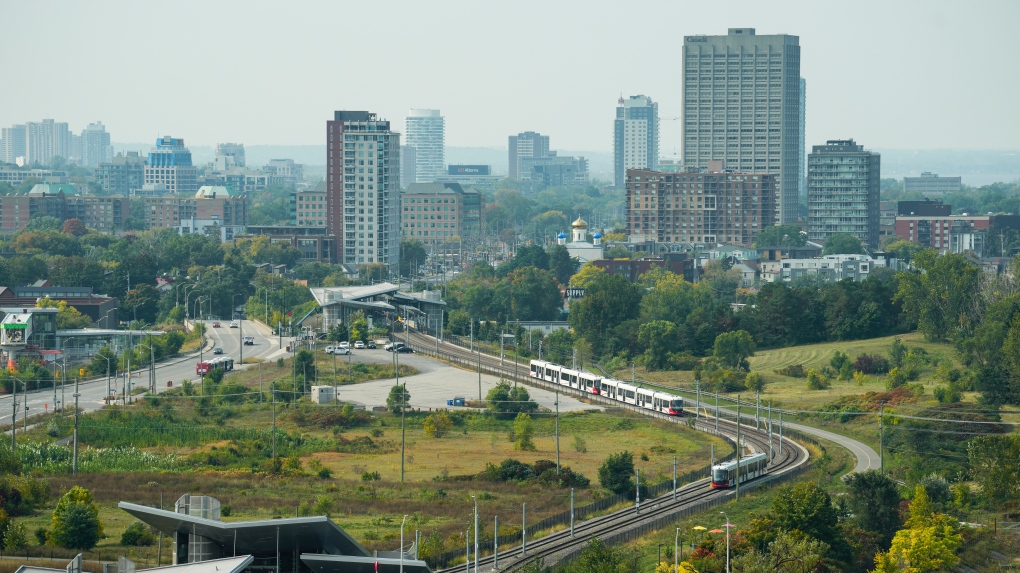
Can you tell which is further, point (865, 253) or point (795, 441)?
point (865, 253)

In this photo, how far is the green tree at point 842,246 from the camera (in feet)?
625

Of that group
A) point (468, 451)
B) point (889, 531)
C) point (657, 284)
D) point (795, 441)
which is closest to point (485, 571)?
point (889, 531)

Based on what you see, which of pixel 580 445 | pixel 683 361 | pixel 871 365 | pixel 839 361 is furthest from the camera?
pixel 683 361

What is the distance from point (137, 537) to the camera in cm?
5178

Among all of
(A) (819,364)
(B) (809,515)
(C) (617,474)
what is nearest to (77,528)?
(C) (617,474)

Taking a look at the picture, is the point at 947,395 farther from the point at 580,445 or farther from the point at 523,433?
the point at 523,433

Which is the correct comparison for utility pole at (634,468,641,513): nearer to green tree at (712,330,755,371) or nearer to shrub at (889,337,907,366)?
green tree at (712,330,755,371)

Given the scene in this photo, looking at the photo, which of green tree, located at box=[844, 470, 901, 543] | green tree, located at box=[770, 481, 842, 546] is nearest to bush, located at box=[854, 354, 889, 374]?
green tree, located at box=[844, 470, 901, 543]

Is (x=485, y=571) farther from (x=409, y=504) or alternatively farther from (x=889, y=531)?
(x=889, y=531)

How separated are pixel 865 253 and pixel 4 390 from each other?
413 ft

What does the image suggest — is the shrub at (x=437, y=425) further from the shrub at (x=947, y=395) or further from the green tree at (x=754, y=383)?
the shrub at (x=947, y=395)

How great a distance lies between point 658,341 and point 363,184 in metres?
77.9

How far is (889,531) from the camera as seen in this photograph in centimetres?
5503

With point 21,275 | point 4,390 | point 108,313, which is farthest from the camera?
point 21,275
